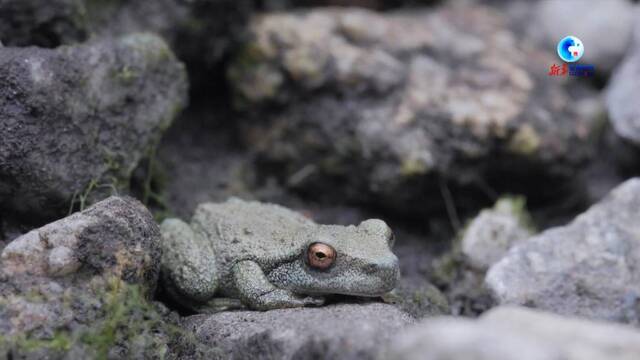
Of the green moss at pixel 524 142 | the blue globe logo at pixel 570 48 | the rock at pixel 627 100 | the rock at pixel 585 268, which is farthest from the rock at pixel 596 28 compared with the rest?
the rock at pixel 585 268

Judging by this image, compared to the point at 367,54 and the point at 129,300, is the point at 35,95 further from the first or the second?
the point at 367,54

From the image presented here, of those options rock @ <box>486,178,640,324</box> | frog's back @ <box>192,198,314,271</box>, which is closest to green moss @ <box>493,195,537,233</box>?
rock @ <box>486,178,640,324</box>

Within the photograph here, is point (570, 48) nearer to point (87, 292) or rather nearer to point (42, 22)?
point (42, 22)

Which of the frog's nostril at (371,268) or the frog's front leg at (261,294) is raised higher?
the frog's nostril at (371,268)

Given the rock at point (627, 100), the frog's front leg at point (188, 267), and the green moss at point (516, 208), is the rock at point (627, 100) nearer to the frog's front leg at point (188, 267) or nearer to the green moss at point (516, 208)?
the green moss at point (516, 208)

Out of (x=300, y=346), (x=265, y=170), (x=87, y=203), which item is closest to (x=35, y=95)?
(x=87, y=203)
